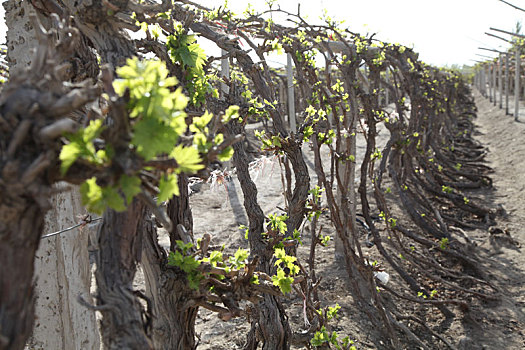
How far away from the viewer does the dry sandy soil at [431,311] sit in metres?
3.60

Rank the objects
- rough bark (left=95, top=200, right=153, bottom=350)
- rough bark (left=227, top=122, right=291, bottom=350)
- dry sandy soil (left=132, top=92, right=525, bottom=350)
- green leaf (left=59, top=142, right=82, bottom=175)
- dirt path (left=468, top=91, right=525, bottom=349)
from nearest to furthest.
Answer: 1. green leaf (left=59, top=142, right=82, bottom=175)
2. rough bark (left=95, top=200, right=153, bottom=350)
3. rough bark (left=227, top=122, right=291, bottom=350)
4. dry sandy soil (left=132, top=92, right=525, bottom=350)
5. dirt path (left=468, top=91, right=525, bottom=349)

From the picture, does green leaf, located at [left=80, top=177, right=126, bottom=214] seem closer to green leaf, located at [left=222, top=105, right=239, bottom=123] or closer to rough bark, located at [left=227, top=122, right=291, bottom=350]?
green leaf, located at [left=222, top=105, right=239, bottom=123]

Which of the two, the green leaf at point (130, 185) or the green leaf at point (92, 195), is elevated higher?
the green leaf at point (130, 185)

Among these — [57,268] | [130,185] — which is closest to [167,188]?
[130,185]

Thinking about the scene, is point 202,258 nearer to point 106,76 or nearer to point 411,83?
point 106,76

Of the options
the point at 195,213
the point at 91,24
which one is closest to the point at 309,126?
the point at 91,24

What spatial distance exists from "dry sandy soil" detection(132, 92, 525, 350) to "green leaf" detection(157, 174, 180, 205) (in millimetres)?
1859

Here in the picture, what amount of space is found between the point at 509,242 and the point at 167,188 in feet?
18.7

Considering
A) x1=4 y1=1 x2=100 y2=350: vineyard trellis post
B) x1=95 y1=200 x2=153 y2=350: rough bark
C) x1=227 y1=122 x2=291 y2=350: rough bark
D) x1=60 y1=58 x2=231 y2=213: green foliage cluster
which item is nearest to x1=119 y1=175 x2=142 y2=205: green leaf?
x1=60 y1=58 x2=231 y2=213: green foliage cluster

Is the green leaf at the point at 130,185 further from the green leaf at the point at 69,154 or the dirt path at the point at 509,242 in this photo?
the dirt path at the point at 509,242

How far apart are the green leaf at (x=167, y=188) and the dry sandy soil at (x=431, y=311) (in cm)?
186

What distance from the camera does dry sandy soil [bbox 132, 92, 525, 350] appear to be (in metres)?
3.60

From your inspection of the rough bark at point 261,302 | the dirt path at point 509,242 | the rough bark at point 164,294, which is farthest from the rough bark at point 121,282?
the dirt path at point 509,242

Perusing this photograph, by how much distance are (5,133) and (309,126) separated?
1.82 meters
